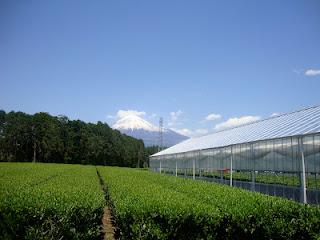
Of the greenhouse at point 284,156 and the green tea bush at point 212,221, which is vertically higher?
the greenhouse at point 284,156

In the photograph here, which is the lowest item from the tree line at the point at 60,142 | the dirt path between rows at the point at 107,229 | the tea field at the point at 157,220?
the dirt path between rows at the point at 107,229

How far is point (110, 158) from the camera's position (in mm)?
105938

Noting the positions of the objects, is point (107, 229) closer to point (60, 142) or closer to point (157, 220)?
point (157, 220)

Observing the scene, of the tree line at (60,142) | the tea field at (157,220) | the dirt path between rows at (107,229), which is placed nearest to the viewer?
the tea field at (157,220)

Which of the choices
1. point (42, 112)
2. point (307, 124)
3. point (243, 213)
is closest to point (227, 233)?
point (243, 213)

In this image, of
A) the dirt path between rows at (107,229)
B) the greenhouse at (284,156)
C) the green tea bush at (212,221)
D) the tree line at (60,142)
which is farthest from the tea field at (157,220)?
the tree line at (60,142)

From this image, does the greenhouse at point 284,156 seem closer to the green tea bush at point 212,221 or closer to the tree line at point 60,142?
the green tea bush at point 212,221

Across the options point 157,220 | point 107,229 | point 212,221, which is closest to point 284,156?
point 107,229

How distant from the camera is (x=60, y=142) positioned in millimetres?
96562

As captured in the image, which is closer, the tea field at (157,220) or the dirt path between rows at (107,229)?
the tea field at (157,220)

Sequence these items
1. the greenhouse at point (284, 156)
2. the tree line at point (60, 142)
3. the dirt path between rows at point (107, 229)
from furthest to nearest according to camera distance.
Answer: the tree line at point (60, 142)
the greenhouse at point (284, 156)
the dirt path between rows at point (107, 229)

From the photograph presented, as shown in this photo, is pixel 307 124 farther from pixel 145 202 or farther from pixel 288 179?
pixel 145 202

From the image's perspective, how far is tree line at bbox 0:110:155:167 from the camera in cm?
9212

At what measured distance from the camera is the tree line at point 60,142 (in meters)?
92.1
